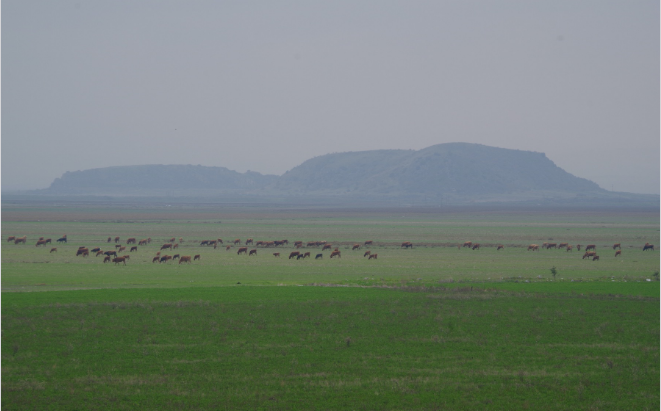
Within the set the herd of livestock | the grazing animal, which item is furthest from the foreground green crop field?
the grazing animal

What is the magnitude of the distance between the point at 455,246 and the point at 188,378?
49080mm

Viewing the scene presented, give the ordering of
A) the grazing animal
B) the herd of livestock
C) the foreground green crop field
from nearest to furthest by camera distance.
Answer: the foreground green crop field, the herd of livestock, the grazing animal

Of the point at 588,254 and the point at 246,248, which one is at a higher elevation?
the point at 588,254

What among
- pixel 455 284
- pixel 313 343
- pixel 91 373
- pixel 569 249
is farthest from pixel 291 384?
pixel 569 249

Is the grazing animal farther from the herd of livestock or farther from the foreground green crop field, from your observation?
the foreground green crop field

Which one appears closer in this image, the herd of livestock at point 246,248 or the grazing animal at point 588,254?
the herd of livestock at point 246,248

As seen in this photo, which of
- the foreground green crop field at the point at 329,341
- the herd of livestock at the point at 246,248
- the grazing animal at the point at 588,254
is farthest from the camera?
the grazing animal at the point at 588,254

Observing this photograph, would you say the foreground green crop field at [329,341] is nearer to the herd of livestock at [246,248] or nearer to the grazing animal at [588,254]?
the herd of livestock at [246,248]

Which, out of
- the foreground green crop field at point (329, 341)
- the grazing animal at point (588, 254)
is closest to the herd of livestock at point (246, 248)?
the grazing animal at point (588, 254)

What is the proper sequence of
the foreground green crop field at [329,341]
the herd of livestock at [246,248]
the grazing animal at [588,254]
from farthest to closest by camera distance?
the grazing animal at [588,254] < the herd of livestock at [246,248] < the foreground green crop field at [329,341]

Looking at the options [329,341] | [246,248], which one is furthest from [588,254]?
[329,341]

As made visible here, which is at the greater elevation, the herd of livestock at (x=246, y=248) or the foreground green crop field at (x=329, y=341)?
the foreground green crop field at (x=329, y=341)

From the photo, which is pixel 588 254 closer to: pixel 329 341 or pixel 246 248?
pixel 246 248

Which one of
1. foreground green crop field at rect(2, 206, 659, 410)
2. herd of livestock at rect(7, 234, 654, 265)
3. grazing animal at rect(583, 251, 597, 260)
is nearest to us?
foreground green crop field at rect(2, 206, 659, 410)
